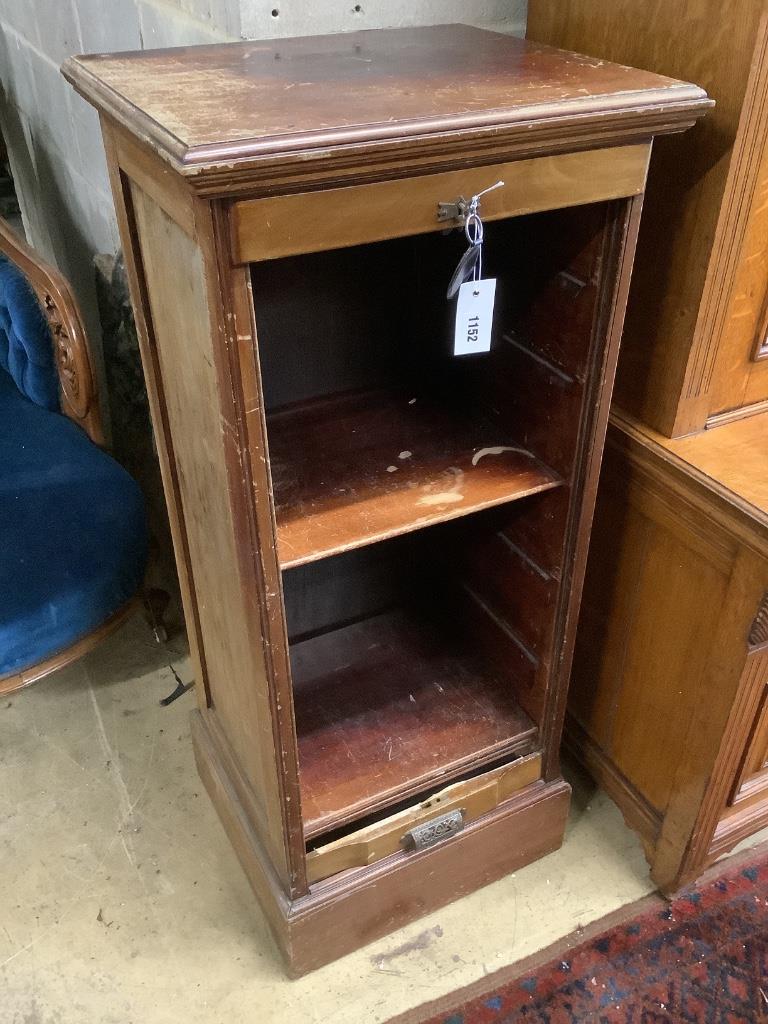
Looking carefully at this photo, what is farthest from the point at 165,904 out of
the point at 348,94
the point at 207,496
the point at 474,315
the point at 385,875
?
the point at 348,94

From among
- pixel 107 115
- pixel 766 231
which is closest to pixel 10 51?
pixel 107 115

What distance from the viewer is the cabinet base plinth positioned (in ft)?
4.21

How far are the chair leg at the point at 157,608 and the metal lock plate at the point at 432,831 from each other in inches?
32.3

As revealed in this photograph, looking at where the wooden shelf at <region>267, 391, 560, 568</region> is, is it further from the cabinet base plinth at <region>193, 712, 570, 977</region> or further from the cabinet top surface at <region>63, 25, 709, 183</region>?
the cabinet base plinth at <region>193, 712, 570, 977</region>

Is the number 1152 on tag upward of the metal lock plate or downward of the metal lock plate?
upward

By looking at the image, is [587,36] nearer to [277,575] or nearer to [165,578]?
[277,575]

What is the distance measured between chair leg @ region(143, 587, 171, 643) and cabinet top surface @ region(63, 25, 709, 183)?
117 centimetres

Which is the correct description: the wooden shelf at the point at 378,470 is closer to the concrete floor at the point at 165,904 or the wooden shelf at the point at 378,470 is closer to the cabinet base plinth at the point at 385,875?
the cabinet base plinth at the point at 385,875

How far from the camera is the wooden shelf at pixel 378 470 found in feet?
3.37

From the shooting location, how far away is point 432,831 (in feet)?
4.29

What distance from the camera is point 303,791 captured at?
1.28 m

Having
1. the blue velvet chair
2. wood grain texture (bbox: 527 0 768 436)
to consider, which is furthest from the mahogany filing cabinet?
the blue velvet chair

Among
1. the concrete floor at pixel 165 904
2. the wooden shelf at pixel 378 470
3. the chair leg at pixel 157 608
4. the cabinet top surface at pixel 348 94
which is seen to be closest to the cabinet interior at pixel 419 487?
the wooden shelf at pixel 378 470

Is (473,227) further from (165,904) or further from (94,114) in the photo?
(165,904)
